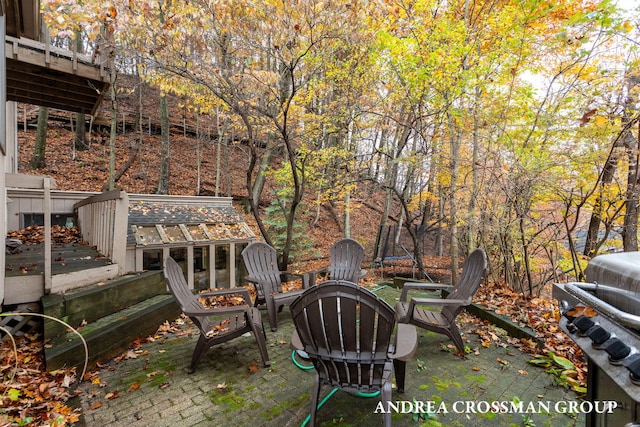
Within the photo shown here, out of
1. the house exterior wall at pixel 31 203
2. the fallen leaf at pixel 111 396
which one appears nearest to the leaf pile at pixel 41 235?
the house exterior wall at pixel 31 203

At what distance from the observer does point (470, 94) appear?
4.84 m

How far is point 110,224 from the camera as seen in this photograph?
4.07 metres

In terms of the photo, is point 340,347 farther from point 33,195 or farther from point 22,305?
point 33,195

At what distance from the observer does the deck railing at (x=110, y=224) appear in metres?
3.71

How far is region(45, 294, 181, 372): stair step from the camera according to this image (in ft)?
8.31

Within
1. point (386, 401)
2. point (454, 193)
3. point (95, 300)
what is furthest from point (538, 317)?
point (95, 300)

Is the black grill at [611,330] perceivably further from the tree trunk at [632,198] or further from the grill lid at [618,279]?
the tree trunk at [632,198]

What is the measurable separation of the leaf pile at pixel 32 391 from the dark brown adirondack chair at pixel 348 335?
1.74 metres

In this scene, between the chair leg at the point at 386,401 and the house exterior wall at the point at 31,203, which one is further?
the house exterior wall at the point at 31,203

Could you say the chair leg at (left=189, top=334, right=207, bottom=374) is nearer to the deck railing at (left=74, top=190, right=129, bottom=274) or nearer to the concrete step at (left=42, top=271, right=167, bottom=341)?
the concrete step at (left=42, top=271, right=167, bottom=341)

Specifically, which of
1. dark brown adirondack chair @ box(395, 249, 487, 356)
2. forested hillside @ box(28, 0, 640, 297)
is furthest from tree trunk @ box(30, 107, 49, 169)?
dark brown adirondack chair @ box(395, 249, 487, 356)

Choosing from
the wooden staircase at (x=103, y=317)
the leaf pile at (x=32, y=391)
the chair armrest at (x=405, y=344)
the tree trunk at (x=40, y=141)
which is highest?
the tree trunk at (x=40, y=141)

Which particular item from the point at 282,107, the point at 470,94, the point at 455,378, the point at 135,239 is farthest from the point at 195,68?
the point at 455,378

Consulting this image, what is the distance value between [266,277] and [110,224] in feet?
7.53
